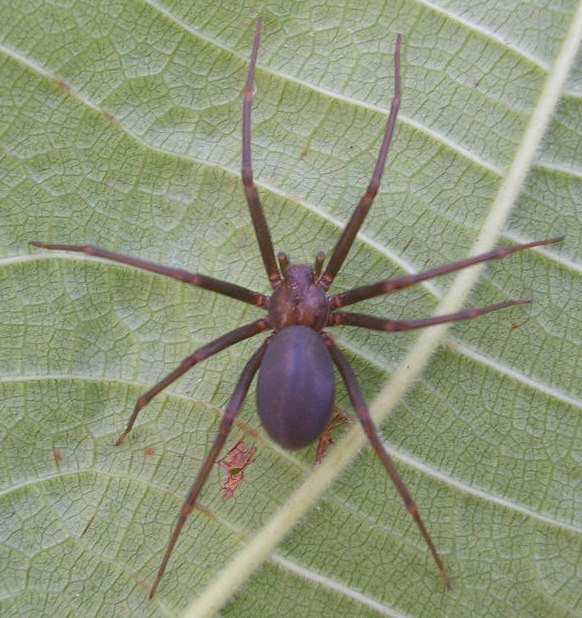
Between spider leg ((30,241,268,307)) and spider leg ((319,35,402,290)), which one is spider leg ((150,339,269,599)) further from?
spider leg ((319,35,402,290))

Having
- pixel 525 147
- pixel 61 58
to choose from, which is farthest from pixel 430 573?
pixel 61 58

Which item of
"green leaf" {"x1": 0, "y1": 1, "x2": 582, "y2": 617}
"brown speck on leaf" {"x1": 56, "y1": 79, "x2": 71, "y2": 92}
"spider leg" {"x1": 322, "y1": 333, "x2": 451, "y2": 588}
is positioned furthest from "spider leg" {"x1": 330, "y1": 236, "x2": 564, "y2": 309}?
"brown speck on leaf" {"x1": 56, "y1": 79, "x2": 71, "y2": 92}

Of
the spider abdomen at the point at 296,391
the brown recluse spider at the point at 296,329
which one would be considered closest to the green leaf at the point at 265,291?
the brown recluse spider at the point at 296,329

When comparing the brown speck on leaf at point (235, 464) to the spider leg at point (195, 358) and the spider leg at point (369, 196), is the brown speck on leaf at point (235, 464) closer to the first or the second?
the spider leg at point (195, 358)

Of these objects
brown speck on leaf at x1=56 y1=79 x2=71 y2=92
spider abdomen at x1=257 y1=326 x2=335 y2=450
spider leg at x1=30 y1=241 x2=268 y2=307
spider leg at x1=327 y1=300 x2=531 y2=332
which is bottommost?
spider abdomen at x1=257 y1=326 x2=335 y2=450

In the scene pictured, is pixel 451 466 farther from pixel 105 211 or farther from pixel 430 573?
pixel 105 211
